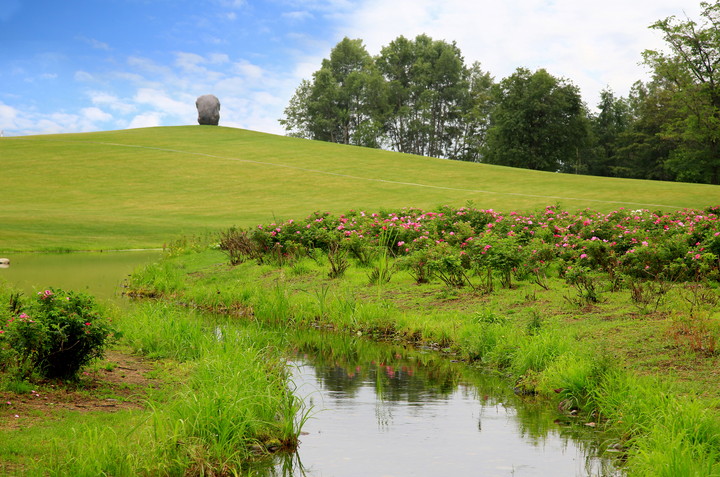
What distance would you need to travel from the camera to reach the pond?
250 inches

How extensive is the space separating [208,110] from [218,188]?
3378 centimetres

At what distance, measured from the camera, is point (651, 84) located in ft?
234

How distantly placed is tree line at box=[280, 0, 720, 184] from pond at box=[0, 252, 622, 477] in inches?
1795

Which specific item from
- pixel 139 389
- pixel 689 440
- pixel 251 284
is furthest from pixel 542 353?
pixel 251 284

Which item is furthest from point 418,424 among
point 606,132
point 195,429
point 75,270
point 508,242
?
point 606,132

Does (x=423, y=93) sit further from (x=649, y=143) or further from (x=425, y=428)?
(x=425, y=428)

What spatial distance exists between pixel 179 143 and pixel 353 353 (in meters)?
51.8

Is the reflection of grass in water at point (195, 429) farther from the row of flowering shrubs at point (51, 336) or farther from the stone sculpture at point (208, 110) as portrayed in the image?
the stone sculpture at point (208, 110)

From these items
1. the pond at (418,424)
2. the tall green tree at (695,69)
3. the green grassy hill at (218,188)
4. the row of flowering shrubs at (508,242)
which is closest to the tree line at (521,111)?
the tall green tree at (695,69)

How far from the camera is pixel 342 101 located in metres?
83.9

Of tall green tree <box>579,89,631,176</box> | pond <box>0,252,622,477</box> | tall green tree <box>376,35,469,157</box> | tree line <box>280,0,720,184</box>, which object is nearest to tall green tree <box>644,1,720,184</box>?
tree line <box>280,0,720,184</box>

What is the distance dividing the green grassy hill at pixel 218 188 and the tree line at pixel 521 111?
11713 millimetres

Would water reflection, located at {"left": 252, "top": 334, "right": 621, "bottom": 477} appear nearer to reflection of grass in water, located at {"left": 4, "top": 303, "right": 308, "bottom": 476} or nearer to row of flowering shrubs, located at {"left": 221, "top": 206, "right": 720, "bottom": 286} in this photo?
reflection of grass in water, located at {"left": 4, "top": 303, "right": 308, "bottom": 476}

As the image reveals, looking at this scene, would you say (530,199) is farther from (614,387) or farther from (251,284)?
(614,387)
